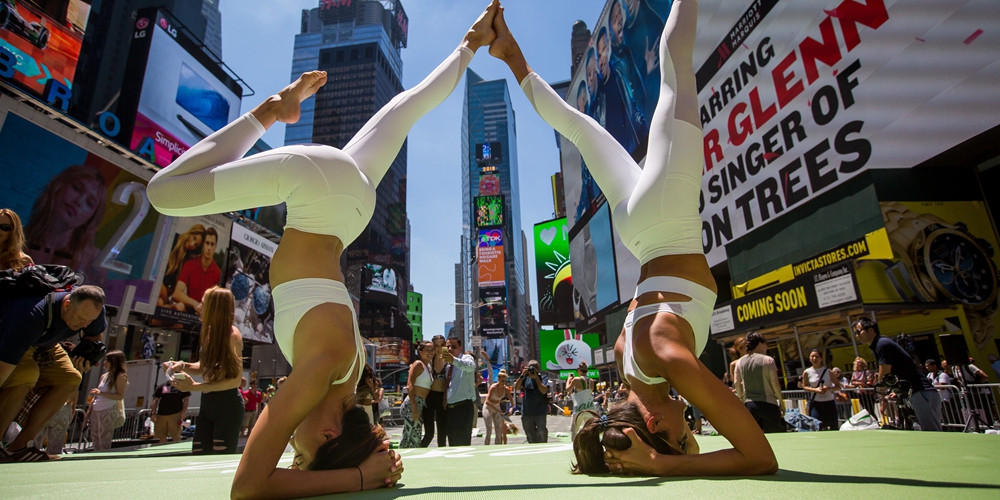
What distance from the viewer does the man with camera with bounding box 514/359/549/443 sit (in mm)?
8695

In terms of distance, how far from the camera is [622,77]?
27906 mm

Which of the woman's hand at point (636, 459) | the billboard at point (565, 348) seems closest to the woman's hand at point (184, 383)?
the woman's hand at point (636, 459)

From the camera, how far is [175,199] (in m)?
2.02

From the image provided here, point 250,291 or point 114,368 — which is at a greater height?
point 250,291

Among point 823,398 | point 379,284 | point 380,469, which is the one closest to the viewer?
point 380,469

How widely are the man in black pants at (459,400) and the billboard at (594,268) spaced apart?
24.1 m

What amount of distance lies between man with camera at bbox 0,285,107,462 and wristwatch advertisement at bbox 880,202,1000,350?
13.7m

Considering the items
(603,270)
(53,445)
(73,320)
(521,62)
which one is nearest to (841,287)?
(521,62)

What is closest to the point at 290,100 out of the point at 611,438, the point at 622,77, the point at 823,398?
the point at 611,438

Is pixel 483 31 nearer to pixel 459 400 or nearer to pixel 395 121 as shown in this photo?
pixel 395 121

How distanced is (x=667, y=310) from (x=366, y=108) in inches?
3592

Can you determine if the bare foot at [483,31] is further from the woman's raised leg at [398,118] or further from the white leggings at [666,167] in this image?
the white leggings at [666,167]

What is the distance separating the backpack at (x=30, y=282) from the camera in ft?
10.6

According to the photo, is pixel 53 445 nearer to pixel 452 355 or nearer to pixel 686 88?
pixel 452 355
